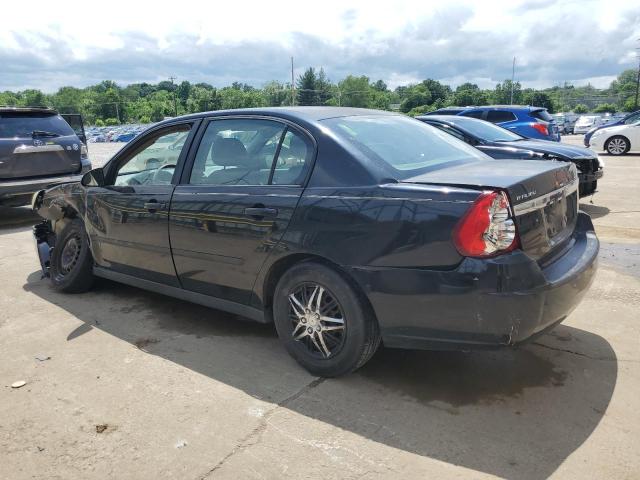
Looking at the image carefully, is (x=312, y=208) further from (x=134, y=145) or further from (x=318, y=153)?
(x=134, y=145)

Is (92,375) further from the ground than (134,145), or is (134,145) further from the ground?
(134,145)

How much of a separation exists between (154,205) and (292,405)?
191 cm

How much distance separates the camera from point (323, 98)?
3706 inches

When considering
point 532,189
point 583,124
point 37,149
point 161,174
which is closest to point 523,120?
point 37,149

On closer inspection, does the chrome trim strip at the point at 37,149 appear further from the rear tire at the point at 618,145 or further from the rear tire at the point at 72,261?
the rear tire at the point at 618,145

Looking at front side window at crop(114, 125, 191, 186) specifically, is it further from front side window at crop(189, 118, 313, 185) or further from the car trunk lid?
the car trunk lid

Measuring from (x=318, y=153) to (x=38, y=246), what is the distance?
3.66m

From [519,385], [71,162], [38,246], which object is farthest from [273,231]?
[71,162]

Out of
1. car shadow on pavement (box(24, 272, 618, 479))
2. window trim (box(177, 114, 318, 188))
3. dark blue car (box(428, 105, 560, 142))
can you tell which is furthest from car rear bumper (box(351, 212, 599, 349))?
dark blue car (box(428, 105, 560, 142))

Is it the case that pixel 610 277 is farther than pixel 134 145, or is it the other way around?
pixel 610 277


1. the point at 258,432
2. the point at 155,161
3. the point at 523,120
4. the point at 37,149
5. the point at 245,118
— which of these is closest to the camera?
the point at 258,432

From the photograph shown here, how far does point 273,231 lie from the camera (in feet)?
11.2

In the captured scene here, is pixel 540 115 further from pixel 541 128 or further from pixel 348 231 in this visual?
pixel 348 231

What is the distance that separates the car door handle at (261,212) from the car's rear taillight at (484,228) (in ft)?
3.80
